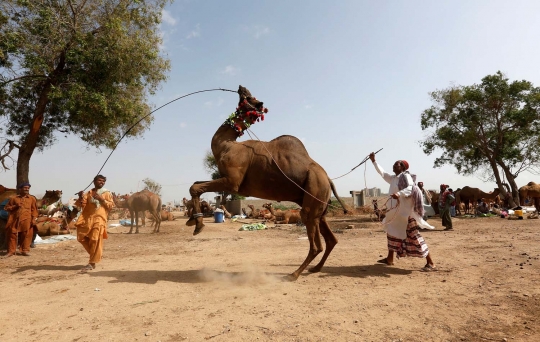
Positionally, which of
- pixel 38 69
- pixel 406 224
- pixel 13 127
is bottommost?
pixel 406 224

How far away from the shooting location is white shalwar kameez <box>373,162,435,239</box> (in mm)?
5852

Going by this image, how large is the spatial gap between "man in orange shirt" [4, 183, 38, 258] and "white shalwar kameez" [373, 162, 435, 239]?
9216mm

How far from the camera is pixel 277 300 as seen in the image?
4184 mm

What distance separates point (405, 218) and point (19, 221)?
31.7 ft

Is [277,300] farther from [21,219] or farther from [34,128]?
[34,128]

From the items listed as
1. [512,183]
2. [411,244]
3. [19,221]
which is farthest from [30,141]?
[512,183]

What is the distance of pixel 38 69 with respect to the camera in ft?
30.3

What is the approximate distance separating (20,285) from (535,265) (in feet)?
29.1

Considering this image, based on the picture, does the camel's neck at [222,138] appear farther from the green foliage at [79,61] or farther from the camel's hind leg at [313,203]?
the green foliage at [79,61]

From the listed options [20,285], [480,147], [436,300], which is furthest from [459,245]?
[480,147]

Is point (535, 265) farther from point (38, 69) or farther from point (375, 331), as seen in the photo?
point (38, 69)

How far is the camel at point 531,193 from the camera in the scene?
21734 mm

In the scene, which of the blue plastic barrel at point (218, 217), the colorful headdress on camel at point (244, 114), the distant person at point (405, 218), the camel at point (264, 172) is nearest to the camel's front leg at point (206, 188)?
the camel at point (264, 172)

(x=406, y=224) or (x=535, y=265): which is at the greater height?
(x=406, y=224)
